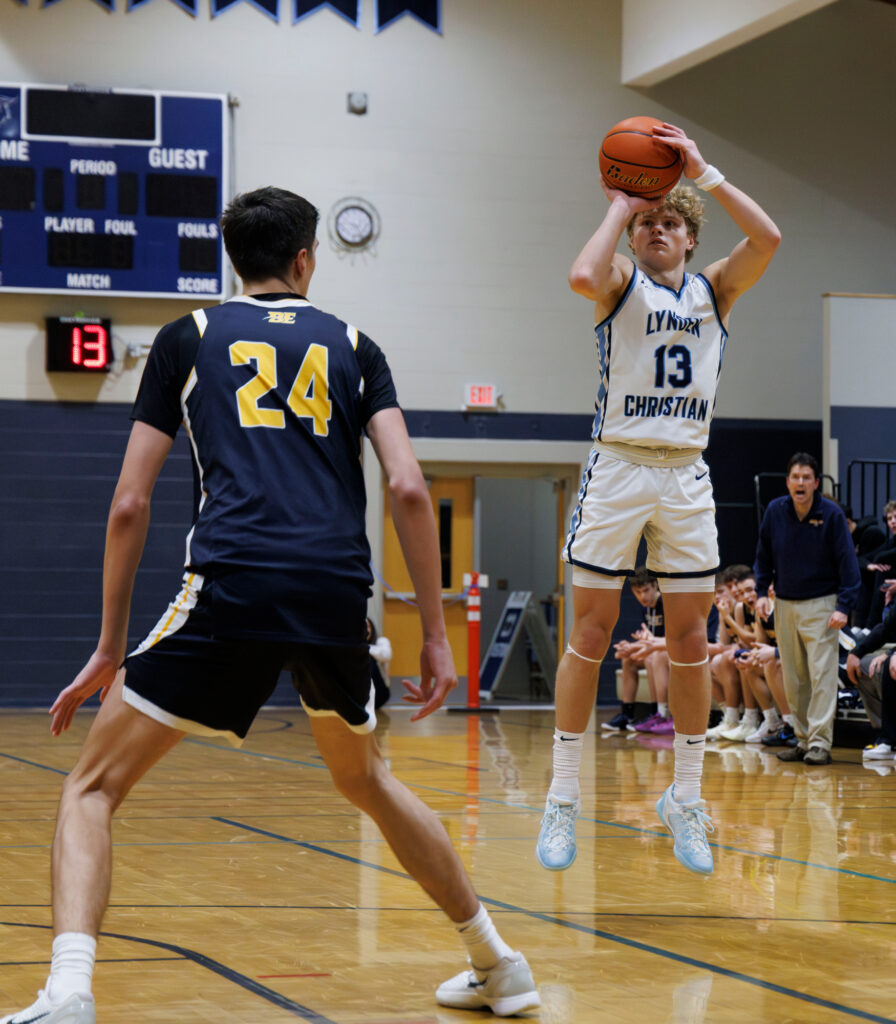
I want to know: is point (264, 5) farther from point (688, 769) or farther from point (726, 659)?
point (688, 769)

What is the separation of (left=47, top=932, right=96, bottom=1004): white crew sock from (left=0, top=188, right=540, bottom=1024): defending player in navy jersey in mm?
35

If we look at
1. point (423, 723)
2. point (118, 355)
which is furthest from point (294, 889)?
point (118, 355)

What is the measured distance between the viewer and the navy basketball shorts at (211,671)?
2.32 metres

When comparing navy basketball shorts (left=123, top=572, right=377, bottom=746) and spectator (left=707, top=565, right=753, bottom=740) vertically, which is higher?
navy basketball shorts (left=123, top=572, right=377, bottom=746)

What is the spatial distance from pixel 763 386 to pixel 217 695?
1133 cm

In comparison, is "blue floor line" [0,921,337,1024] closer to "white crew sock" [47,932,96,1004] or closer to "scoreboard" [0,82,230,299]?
"white crew sock" [47,932,96,1004]

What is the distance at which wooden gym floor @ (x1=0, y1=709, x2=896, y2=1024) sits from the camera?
2713 mm

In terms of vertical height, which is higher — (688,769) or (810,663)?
(688,769)

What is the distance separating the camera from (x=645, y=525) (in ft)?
12.5

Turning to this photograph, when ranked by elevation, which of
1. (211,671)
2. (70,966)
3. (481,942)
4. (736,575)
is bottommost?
(481,942)

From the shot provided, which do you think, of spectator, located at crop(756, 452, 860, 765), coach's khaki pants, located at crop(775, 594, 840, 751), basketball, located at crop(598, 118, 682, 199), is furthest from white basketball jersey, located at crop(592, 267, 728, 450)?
coach's khaki pants, located at crop(775, 594, 840, 751)

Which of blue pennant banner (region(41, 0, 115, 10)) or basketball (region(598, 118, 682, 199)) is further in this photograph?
blue pennant banner (region(41, 0, 115, 10))

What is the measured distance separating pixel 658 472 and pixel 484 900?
4.22 ft

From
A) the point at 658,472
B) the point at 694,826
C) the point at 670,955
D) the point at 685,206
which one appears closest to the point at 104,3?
the point at 685,206
